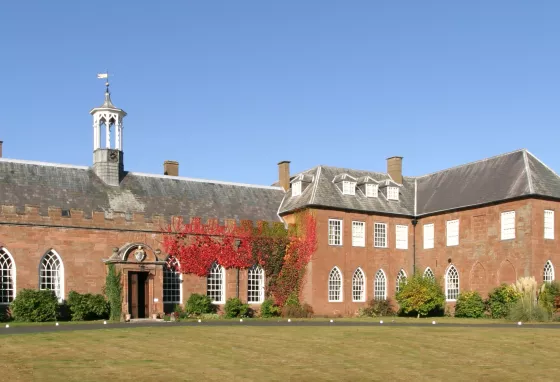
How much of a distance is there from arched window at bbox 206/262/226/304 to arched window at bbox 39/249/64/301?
8.23m

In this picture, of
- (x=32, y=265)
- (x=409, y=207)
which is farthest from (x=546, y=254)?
(x=32, y=265)

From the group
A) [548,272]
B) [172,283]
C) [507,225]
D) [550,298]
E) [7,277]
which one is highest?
[507,225]

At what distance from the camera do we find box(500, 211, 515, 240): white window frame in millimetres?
40625

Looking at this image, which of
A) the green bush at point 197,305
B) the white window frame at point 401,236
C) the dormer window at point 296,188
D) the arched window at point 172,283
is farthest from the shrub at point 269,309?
the white window frame at point 401,236

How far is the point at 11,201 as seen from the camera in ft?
121

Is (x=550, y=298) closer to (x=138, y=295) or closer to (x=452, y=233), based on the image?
(x=452, y=233)

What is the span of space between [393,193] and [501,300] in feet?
36.7

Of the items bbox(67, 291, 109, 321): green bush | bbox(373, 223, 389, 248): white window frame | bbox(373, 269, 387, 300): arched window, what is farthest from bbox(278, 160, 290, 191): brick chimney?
bbox(67, 291, 109, 321): green bush

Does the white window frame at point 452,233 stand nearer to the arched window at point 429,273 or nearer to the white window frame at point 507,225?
the arched window at point 429,273

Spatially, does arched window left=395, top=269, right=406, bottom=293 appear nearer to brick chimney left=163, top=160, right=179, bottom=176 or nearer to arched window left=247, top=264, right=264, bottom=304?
arched window left=247, top=264, right=264, bottom=304

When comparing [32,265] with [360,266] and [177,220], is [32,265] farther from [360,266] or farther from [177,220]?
[360,266]

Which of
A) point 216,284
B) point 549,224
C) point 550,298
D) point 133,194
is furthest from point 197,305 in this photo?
point 549,224

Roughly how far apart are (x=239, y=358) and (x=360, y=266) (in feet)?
83.3

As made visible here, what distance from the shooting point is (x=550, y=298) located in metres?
37.0
